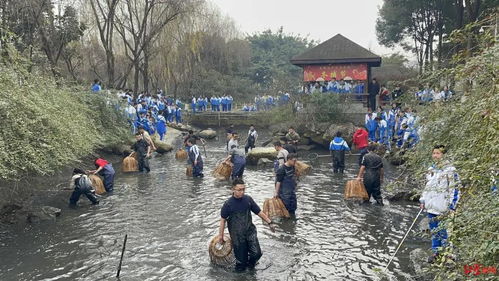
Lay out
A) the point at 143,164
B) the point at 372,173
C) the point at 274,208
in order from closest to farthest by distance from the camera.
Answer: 1. the point at 274,208
2. the point at 372,173
3. the point at 143,164

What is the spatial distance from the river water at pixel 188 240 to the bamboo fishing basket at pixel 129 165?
10.5 ft

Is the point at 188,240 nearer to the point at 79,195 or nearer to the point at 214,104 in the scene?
the point at 79,195

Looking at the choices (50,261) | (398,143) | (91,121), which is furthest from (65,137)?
(398,143)

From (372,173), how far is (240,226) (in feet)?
17.5

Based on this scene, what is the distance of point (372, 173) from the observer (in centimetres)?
1174

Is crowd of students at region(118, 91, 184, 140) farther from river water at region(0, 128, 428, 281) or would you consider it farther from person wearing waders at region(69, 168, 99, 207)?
person wearing waders at region(69, 168, 99, 207)

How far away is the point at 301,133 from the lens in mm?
26297

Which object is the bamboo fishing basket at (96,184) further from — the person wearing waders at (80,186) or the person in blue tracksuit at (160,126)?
the person in blue tracksuit at (160,126)

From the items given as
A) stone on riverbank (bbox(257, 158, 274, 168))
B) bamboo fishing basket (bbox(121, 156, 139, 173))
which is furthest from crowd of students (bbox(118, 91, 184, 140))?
stone on riverbank (bbox(257, 158, 274, 168))

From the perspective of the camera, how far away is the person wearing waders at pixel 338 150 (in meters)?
16.2

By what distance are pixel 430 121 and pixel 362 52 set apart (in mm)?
23392

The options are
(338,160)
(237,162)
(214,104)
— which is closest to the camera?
(237,162)

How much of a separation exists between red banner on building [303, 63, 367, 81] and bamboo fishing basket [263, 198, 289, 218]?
2161 centimetres

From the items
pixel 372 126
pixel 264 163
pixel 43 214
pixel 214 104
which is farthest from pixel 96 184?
pixel 214 104
